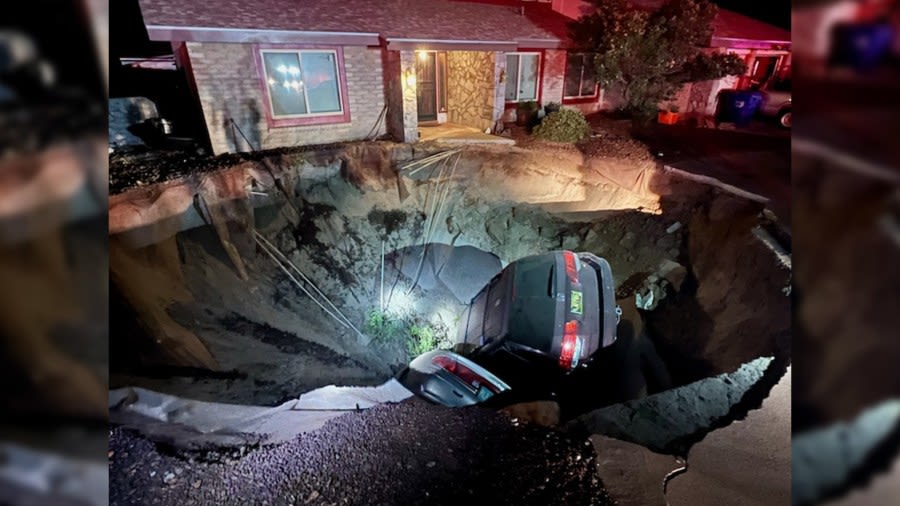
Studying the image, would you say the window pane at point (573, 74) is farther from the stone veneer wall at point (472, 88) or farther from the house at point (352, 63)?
the stone veneer wall at point (472, 88)

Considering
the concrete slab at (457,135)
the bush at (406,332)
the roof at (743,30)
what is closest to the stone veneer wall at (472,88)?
the concrete slab at (457,135)

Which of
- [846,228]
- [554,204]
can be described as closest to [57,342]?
[846,228]

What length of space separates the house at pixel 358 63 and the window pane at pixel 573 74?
0.14 ft

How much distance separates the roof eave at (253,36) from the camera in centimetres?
755

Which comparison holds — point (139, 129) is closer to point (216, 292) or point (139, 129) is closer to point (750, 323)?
point (216, 292)

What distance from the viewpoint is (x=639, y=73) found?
12.0 metres

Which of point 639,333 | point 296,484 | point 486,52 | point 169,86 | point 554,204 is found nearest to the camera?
point 296,484

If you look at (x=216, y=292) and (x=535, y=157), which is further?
(x=535, y=157)

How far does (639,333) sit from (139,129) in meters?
13.2

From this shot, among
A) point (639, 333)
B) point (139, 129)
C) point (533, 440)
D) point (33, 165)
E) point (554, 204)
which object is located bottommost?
point (639, 333)

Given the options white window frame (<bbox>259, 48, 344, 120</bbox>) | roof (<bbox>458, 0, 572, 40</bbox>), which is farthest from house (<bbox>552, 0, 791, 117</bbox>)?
white window frame (<bbox>259, 48, 344, 120</bbox>)

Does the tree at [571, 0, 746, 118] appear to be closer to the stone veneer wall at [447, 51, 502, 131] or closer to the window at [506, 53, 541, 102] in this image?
the window at [506, 53, 541, 102]

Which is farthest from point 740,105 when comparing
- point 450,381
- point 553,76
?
point 450,381

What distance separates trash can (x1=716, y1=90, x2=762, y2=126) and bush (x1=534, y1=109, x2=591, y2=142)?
564cm
